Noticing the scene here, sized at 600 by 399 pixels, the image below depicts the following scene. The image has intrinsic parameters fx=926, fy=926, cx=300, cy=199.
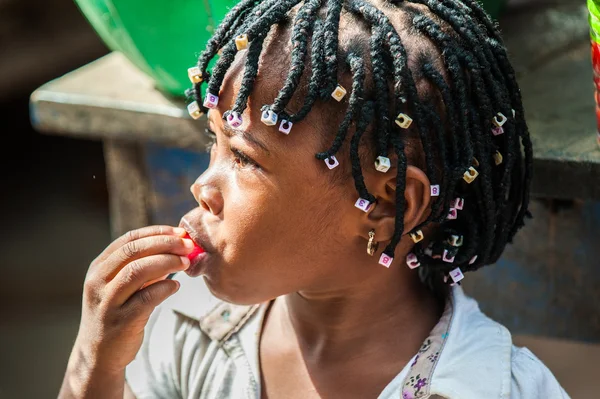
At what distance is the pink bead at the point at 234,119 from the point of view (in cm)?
149

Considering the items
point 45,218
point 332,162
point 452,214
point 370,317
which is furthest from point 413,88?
Answer: point 45,218

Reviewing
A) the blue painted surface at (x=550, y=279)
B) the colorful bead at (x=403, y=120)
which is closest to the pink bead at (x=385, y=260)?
the colorful bead at (x=403, y=120)

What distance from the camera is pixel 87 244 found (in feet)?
13.1

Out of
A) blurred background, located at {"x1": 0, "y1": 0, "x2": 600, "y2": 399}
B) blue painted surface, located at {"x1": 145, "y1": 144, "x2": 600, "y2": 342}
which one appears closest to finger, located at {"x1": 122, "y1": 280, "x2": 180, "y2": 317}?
blue painted surface, located at {"x1": 145, "y1": 144, "x2": 600, "y2": 342}

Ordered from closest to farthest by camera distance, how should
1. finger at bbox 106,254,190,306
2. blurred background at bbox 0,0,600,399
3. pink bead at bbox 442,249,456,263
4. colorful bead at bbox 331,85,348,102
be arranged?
colorful bead at bbox 331,85,348,102
finger at bbox 106,254,190,306
pink bead at bbox 442,249,456,263
blurred background at bbox 0,0,600,399

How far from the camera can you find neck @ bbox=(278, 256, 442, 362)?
5.70 ft

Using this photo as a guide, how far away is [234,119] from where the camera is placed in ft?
4.90

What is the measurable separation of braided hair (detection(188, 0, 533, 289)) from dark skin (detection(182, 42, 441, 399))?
0.04 metres

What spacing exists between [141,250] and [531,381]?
723 mm

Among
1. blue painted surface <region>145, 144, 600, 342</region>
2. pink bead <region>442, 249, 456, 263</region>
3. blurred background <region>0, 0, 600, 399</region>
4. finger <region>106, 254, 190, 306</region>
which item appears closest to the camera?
finger <region>106, 254, 190, 306</region>

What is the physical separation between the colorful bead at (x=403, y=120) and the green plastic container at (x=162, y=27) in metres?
0.62

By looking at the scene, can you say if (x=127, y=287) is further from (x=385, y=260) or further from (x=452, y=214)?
(x=452, y=214)

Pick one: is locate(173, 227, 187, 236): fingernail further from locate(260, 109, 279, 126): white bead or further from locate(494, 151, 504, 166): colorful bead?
locate(494, 151, 504, 166): colorful bead

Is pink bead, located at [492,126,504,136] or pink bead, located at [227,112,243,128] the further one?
pink bead, located at [492,126,504,136]
